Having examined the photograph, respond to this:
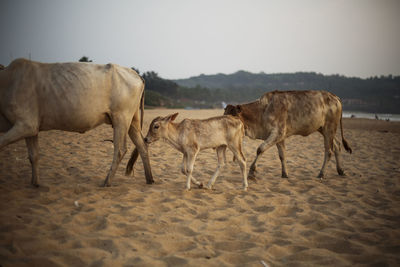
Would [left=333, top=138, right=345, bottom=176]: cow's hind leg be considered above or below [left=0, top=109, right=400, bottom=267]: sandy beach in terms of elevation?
above

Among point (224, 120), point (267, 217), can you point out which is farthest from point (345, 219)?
point (224, 120)

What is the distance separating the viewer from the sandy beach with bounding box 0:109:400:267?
3490 millimetres

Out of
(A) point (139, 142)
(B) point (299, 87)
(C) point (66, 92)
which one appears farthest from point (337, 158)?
(B) point (299, 87)

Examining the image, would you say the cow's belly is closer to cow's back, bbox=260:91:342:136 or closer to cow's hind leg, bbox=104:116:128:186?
cow's hind leg, bbox=104:116:128:186

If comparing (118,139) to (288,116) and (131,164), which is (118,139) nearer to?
(131,164)

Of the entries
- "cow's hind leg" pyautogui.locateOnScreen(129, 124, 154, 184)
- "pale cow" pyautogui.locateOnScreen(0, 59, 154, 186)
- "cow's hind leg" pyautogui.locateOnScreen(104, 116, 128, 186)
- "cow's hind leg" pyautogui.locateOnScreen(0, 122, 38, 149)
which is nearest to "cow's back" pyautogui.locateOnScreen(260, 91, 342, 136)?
"cow's hind leg" pyautogui.locateOnScreen(129, 124, 154, 184)

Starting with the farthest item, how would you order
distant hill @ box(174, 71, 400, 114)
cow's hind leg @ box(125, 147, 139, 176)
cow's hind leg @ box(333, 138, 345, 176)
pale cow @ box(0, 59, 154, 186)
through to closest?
distant hill @ box(174, 71, 400, 114), cow's hind leg @ box(333, 138, 345, 176), cow's hind leg @ box(125, 147, 139, 176), pale cow @ box(0, 59, 154, 186)

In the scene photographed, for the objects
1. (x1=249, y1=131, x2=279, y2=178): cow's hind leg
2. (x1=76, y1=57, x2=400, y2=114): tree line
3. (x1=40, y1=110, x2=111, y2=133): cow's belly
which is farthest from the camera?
(x1=76, y1=57, x2=400, y2=114): tree line

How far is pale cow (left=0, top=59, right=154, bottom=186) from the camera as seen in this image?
5.55 metres

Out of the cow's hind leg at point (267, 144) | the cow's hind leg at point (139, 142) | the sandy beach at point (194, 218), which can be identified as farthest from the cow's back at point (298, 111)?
the cow's hind leg at point (139, 142)

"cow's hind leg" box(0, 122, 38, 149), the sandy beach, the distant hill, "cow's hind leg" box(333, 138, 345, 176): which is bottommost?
the sandy beach

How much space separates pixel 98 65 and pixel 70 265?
4342mm

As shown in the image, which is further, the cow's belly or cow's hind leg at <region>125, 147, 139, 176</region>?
cow's hind leg at <region>125, 147, 139, 176</region>

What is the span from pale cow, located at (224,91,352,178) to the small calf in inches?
59.6
